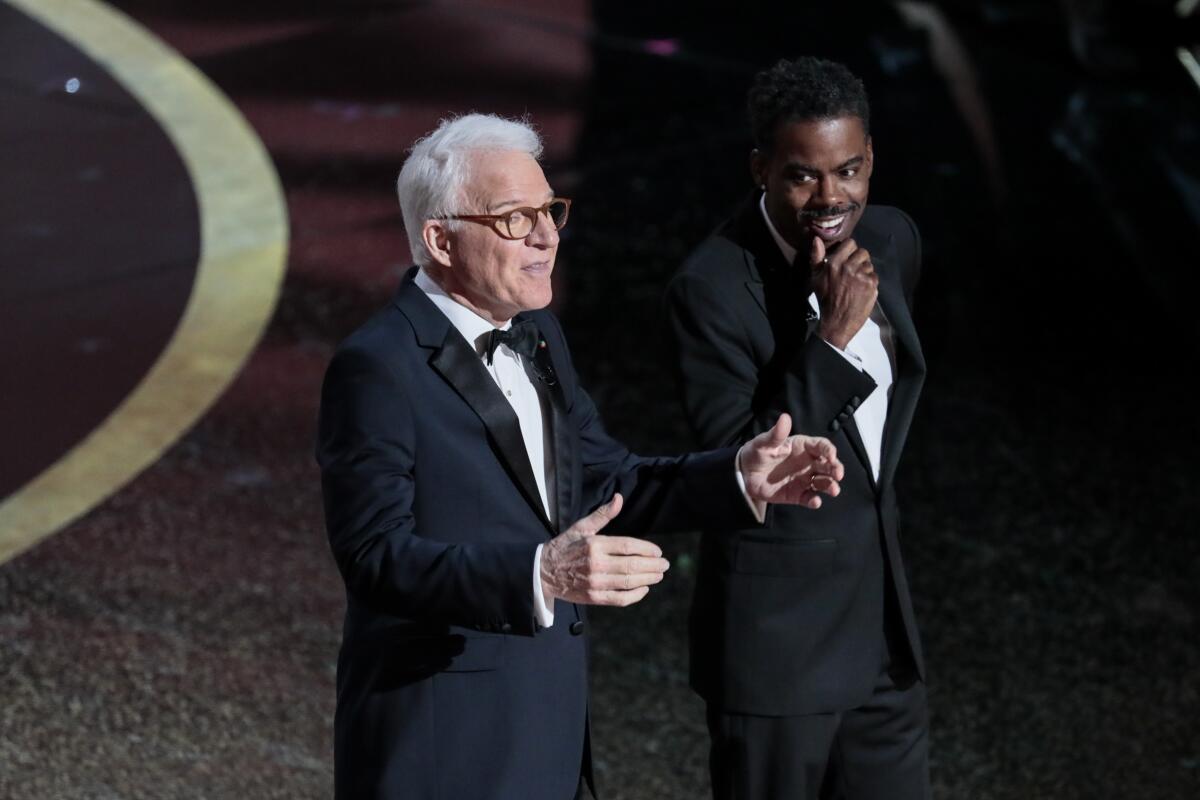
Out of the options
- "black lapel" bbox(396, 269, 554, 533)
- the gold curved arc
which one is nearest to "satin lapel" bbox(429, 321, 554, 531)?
"black lapel" bbox(396, 269, 554, 533)

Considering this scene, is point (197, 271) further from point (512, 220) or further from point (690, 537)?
point (512, 220)

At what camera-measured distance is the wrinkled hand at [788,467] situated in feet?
8.18

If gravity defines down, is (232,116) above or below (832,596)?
above

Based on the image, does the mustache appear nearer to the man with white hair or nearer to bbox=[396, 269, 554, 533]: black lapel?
the man with white hair

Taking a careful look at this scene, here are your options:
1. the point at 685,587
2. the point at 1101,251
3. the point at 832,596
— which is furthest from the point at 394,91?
the point at 832,596

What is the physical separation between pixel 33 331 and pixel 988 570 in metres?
2.91

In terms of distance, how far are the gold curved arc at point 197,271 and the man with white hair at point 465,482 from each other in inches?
96.2

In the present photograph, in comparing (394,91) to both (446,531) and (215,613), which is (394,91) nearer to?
(215,613)

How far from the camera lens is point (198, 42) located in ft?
25.5

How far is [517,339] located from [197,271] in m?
3.81

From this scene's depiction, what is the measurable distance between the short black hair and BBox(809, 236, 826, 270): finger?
161 mm

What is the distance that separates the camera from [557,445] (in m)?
2.54

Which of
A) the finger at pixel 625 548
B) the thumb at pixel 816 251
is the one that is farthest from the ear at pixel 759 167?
the finger at pixel 625 548

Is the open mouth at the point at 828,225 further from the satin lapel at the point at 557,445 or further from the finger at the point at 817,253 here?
the satin lapel at the point at 557,445
